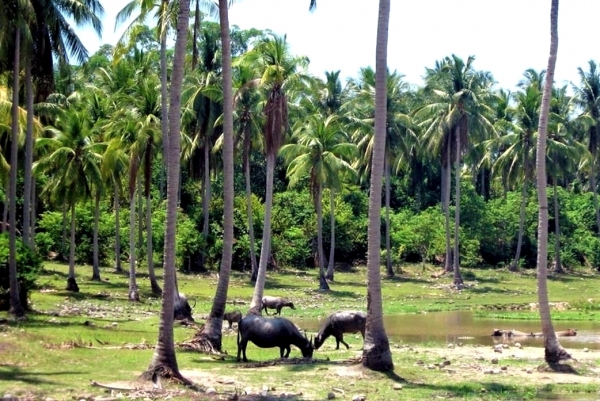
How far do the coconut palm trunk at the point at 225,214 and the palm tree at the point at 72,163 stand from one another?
19.4 m

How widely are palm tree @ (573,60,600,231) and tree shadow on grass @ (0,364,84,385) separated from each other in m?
62.2

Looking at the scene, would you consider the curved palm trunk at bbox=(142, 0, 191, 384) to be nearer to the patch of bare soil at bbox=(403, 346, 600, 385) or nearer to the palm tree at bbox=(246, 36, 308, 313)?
the patch of bare soil at bbox=(403, 346, 600, 385)

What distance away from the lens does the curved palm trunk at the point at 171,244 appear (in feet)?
59.0

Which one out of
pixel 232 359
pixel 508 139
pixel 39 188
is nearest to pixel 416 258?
pixel 508 139

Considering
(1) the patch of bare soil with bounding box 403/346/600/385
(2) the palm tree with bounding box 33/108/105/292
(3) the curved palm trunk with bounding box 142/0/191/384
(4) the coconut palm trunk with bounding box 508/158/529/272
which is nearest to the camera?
(3) the curved palm trunk with bounding box 142/0/191/384

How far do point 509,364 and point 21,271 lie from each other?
16360mm

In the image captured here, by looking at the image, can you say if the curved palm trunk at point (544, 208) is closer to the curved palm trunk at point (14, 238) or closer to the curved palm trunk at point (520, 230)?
the curved palm trunk at point (14, 238)

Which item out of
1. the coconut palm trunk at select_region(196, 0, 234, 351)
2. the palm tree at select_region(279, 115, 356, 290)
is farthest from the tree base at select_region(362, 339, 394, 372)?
the palm tree at select_region(279, 115, 356, 290)

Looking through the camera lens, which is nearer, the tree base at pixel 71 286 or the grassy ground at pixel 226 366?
the grassy ground at pixel 226 366

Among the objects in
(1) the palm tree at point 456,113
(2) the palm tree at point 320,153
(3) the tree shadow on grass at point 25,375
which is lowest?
(3) the tree shadow on grass at point 25,375

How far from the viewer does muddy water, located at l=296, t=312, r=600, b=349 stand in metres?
30.3

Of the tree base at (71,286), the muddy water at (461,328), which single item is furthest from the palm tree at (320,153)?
the tree base at (71,286)

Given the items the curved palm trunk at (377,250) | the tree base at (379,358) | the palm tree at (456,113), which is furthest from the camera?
→ the palm tree at (456,113)

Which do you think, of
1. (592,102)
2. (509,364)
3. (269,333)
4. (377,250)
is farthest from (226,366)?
(592,102)
